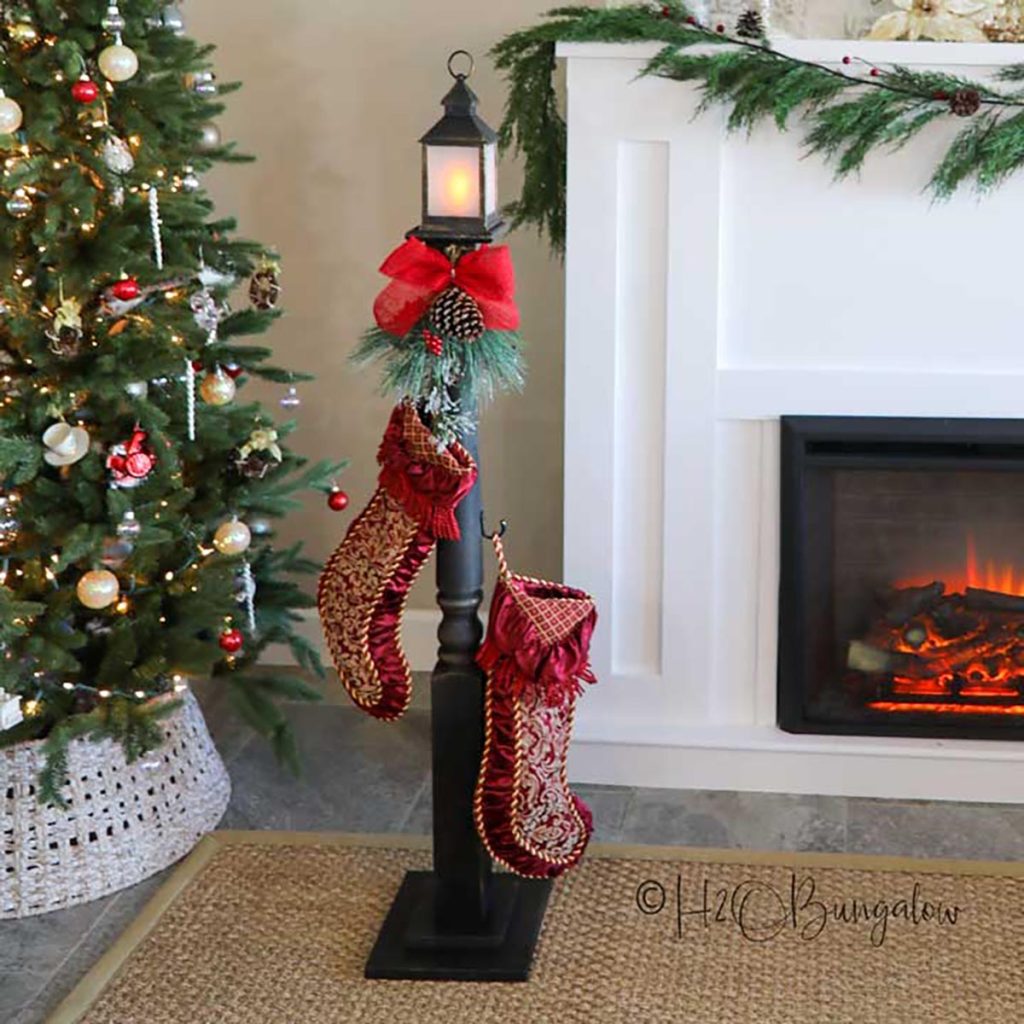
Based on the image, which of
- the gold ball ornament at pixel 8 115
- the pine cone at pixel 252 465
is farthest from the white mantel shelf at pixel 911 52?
the gold ball ornament at pixel 8 115

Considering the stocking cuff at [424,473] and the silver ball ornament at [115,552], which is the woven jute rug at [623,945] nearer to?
the silver ball ornament at [115,552]

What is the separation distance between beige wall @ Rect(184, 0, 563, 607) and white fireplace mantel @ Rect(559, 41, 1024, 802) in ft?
1.76

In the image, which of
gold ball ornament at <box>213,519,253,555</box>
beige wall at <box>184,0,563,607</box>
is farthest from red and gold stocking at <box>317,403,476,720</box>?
beige wall at <box>184,0,563,607</box>

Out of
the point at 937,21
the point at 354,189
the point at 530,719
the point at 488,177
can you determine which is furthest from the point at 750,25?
the point at 530,719

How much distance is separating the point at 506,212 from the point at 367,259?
1.68ft

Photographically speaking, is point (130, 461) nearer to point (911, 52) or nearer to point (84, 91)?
point (84, 91)

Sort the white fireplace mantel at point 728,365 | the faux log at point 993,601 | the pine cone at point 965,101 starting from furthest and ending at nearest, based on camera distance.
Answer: the faux log at point 993,601 < the white fireplace mantel at point 728,365 < the pine cone at point 965,101

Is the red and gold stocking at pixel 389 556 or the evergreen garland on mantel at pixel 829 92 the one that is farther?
the evergreen garland on mantel at pixel 829 92

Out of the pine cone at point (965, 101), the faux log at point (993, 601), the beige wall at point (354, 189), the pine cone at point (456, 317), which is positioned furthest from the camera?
the beige wall at point (354, 189)

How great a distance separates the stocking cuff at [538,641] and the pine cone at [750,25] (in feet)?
3.29

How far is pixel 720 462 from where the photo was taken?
2846mm

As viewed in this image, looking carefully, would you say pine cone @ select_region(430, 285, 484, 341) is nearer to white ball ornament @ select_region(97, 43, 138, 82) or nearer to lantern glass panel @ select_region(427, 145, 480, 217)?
lantern glass panel @ select_region(427, 145, 480, 217)

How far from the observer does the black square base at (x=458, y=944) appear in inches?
92.4

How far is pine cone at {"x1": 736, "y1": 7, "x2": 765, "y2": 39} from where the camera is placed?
2656 mm
